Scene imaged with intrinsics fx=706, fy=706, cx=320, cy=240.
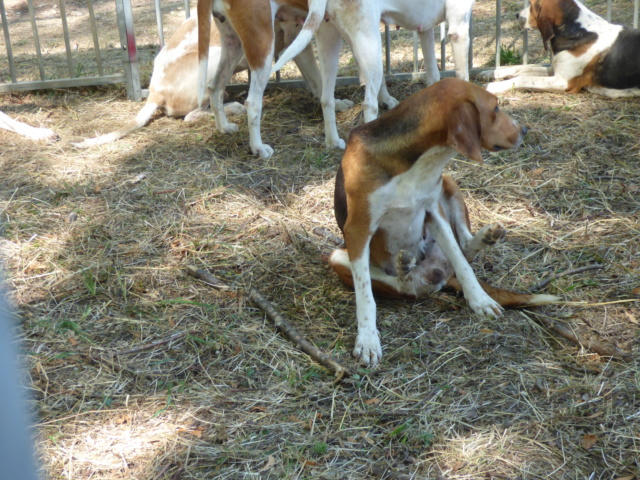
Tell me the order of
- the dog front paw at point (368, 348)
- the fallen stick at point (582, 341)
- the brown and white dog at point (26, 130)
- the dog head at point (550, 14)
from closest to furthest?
1. the fallen stick at point (582, 341)
2. the dog front paw at point (368, 348)
3. the brown and white dog at point (26, 130)
4. the dog head at point (550, 14)

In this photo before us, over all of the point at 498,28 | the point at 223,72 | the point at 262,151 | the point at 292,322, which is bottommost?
the point at 292,322

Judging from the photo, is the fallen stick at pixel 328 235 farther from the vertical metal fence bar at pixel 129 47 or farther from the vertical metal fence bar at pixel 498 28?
the vertical metal fence bar at pixel 129 47

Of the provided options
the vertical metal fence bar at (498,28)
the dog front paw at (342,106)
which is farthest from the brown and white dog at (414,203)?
the vertical metal fence bar at (498,28)

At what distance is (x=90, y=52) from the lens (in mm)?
9219

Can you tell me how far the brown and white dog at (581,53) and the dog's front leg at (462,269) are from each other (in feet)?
11.0

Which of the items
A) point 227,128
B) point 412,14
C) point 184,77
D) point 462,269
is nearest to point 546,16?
point 412,14

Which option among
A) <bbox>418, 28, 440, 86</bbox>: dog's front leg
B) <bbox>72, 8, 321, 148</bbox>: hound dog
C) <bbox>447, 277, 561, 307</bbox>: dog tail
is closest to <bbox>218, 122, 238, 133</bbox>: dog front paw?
<bbox>72, 8, 321, 148</bbox>: hound dog

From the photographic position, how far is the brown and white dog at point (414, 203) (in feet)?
10.9

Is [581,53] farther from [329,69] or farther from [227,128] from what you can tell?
[227,128]

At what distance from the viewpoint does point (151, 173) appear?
18.7 feet

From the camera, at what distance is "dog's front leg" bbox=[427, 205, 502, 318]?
3724 mm

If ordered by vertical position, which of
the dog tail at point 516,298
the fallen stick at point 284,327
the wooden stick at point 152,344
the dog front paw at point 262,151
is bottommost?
the wooden stick at point 152,344

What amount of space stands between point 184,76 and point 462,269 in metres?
4.02

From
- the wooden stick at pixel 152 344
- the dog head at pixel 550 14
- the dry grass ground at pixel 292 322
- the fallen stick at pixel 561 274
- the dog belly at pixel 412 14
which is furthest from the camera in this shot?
the dog head at pixel 550 14
